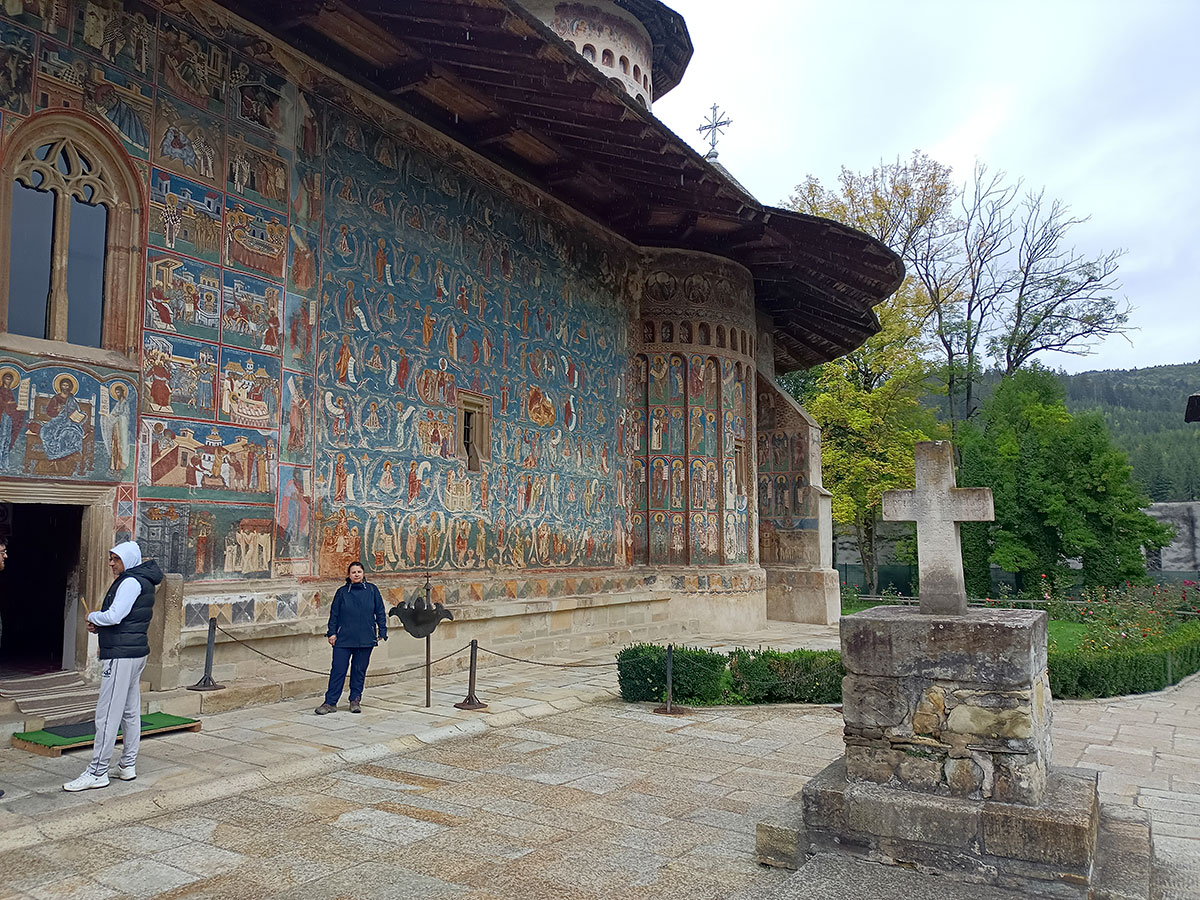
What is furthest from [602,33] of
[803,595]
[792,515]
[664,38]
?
[803,595]

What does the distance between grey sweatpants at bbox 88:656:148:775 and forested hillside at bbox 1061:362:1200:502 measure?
2483cm

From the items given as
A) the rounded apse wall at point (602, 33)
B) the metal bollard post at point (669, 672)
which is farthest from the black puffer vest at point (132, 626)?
the rounded apse wall at point (602, 33)

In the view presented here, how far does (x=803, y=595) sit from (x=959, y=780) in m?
14.5

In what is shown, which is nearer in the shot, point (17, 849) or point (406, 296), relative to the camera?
point (17, 849)

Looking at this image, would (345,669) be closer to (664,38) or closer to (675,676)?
(675,676)

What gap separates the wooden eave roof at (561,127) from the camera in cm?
875

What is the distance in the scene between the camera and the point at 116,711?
5.27m

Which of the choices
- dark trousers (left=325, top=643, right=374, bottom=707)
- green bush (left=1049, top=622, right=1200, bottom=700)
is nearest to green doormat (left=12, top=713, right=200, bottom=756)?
dark trousers (left=325, top=643, right=374, bottom=707)

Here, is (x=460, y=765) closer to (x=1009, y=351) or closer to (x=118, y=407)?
(x=118, y=407)

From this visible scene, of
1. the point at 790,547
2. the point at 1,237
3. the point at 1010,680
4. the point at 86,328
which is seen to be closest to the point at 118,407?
the point at 86,328

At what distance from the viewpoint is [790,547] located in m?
18.6

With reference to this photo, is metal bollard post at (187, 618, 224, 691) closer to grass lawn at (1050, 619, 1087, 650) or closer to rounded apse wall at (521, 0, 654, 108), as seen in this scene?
grass lawn at (1050, 619, 1087, 650)

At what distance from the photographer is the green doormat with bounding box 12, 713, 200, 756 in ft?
19.2

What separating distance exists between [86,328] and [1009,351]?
28.3 metres
